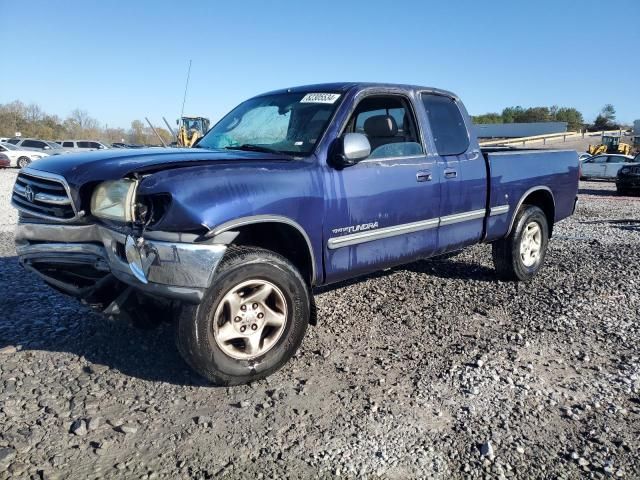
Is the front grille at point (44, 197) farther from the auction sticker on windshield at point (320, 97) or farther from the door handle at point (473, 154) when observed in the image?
the door handle at point (473, 154)

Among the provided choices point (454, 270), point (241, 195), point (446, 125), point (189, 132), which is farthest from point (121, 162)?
point (189, 132)

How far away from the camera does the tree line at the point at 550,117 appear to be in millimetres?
102625

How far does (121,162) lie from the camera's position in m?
3.20

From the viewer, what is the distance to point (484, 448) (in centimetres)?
261

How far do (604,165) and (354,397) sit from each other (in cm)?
Result: 2723

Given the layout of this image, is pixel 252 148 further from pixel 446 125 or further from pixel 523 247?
pixel 523 247

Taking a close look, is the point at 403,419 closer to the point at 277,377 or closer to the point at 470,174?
the point at 277,377

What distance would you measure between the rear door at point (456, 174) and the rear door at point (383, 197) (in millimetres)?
153

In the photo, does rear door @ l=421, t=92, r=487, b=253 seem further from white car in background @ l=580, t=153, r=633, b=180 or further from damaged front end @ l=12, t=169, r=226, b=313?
white car in background @ l=580, t=153, r=633, b=180

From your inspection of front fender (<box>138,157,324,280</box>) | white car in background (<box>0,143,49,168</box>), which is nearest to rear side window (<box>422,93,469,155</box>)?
front fender (<box>138,157,324,280</box>)

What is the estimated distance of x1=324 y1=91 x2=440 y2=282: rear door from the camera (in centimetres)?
374

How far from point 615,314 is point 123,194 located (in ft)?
13.9

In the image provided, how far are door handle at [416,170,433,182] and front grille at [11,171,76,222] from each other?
2.59 metres

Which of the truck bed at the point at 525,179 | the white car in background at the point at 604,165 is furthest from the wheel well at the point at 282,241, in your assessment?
the white car in background at the point at 604,165
